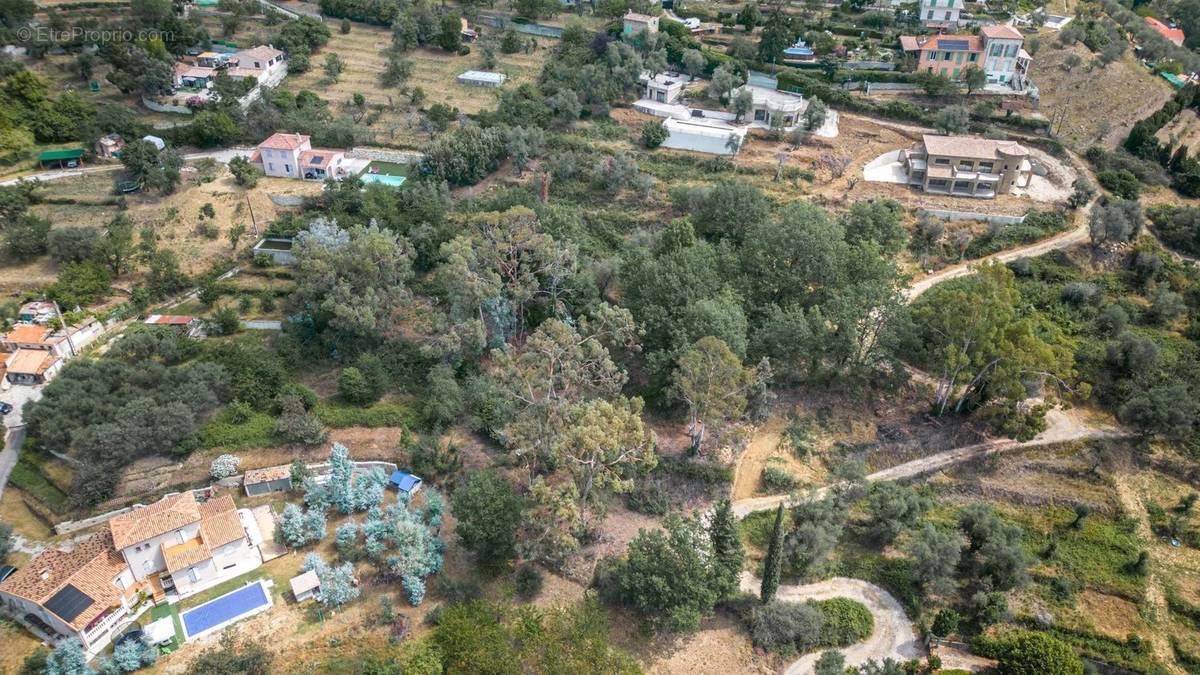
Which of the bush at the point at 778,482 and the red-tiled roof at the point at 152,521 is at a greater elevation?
the red-tiled roof at the point at 152,521

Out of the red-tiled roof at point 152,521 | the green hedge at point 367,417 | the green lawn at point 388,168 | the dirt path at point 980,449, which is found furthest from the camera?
the green lawn at point 388,168

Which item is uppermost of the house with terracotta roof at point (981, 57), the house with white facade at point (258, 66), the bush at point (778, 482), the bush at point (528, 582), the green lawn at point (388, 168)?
the house with terracotta roof at point (981, 57)

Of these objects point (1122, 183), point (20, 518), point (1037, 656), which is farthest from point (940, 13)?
point (20, 518)

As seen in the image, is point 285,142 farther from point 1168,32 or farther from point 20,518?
point 1168,32

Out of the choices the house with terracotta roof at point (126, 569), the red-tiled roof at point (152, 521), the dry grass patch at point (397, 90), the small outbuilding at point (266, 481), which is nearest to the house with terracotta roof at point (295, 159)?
the dry grass patch at point (397, 90)

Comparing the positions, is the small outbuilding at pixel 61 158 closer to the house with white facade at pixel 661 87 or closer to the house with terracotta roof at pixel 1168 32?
the house with white facade at pixel 661 87

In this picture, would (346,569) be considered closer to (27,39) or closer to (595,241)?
(595,241)

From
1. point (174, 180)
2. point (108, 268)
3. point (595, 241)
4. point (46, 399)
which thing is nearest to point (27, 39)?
point (174, 180)
